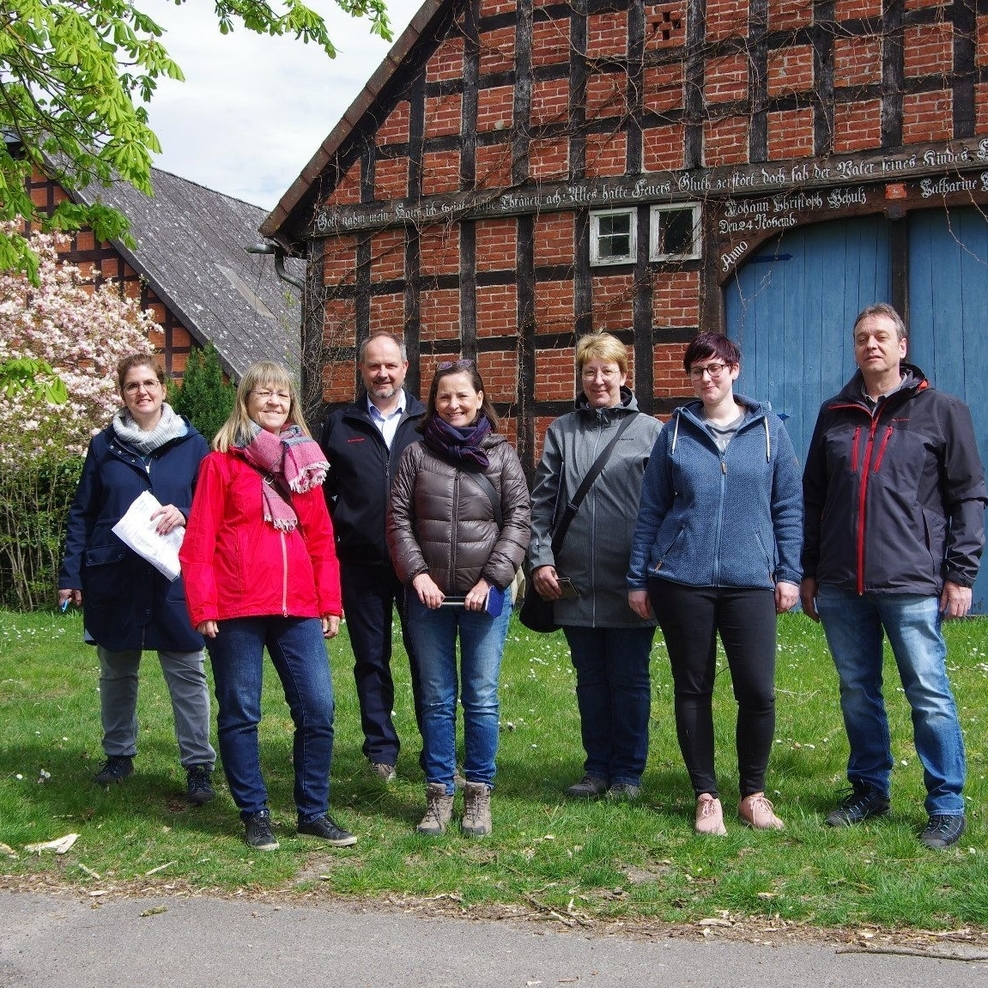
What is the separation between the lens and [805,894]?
399cm

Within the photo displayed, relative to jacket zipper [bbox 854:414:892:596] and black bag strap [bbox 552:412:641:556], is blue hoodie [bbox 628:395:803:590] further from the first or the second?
black bag strap [bbox 552:412:641:556]

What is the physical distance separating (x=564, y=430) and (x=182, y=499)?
171cm

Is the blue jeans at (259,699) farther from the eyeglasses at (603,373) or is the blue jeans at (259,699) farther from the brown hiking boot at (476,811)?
the eyeglasses at (603,373)

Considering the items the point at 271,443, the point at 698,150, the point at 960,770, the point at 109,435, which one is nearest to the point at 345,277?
the point at 698,150

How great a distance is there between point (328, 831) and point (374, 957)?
44.5 inches

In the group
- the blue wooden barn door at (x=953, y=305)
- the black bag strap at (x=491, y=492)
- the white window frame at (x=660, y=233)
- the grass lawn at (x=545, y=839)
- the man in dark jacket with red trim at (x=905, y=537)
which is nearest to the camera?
the grass lawn at (x=545, y=839)

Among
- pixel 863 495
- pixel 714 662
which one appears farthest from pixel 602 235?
pixel 714 662

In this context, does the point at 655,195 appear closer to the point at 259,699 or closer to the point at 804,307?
the point at 804,307

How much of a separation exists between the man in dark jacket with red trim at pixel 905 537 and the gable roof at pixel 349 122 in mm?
8383

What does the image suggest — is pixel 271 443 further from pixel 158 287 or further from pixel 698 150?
pixel 158 287

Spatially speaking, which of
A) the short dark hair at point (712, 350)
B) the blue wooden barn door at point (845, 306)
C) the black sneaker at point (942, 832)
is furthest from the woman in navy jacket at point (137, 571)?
the blue wooden barn door at point (845, 306)

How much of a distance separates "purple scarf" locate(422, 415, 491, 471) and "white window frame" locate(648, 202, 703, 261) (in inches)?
261

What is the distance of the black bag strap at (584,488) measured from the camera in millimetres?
5094

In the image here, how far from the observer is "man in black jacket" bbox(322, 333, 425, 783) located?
213 inches
